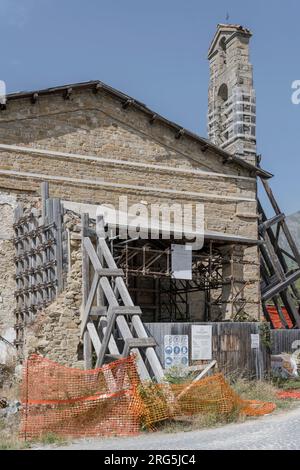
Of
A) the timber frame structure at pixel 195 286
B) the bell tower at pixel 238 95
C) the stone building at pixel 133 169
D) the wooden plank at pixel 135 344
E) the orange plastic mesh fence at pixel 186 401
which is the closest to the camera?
the orange plastic mesh fence at pixel 186 401

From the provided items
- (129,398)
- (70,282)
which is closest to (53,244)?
(70,282)

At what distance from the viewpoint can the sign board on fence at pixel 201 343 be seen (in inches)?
614

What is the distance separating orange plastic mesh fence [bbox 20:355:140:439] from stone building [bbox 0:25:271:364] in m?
6.19

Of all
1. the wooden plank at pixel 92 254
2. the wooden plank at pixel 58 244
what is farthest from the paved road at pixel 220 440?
the wooden plank at pixel 58 244

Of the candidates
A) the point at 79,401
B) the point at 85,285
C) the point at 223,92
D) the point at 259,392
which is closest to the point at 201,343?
the point at 259,392

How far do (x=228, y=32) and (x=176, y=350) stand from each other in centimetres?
1512

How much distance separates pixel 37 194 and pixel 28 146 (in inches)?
61.2

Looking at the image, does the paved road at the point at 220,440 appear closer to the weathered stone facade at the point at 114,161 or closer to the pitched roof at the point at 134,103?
the weathered stone facade at the point at 114,161

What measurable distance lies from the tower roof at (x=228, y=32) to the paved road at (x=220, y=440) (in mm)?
17263

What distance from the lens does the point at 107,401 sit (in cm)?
1104

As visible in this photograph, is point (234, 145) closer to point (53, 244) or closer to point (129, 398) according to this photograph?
point (53, 244)

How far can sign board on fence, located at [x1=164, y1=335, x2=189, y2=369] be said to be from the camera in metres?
15.2
